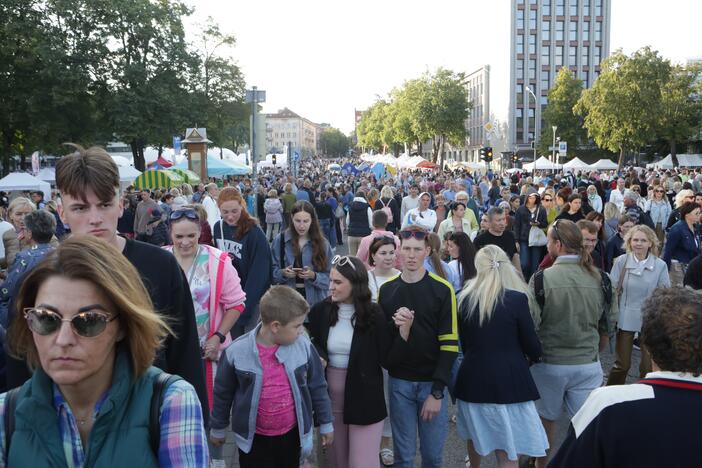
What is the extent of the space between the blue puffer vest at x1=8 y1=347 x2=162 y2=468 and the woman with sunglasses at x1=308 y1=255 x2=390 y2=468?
8.51ft

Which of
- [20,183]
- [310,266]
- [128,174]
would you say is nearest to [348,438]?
[310,266]

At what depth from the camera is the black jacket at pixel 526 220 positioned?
428 inches

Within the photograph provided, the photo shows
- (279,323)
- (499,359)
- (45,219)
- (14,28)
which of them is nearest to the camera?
(279,323)

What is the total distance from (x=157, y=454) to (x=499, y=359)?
2837 mm

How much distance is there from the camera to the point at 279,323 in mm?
3652

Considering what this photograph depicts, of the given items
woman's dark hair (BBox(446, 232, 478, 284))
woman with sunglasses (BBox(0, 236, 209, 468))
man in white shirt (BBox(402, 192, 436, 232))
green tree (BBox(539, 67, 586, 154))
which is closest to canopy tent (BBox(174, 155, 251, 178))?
man in white shirt (BBox(402, 192, 436, 232))

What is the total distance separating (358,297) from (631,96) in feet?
170

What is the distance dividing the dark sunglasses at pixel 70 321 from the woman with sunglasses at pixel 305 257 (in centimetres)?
441

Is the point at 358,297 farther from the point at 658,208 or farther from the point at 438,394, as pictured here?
the point at 658,208

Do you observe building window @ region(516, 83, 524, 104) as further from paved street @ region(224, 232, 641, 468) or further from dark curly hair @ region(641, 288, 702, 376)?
dark curly hair @ region(641, 288, 702, 376)

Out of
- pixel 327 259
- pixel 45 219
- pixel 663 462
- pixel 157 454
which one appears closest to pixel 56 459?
pixel 157 454

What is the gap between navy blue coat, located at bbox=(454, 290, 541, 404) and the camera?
4.03 m

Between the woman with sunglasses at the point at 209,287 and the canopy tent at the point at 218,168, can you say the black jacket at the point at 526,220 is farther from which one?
the canopy tent at the point at 218,168

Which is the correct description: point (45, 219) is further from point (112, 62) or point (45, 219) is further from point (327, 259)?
point (112, 62)
